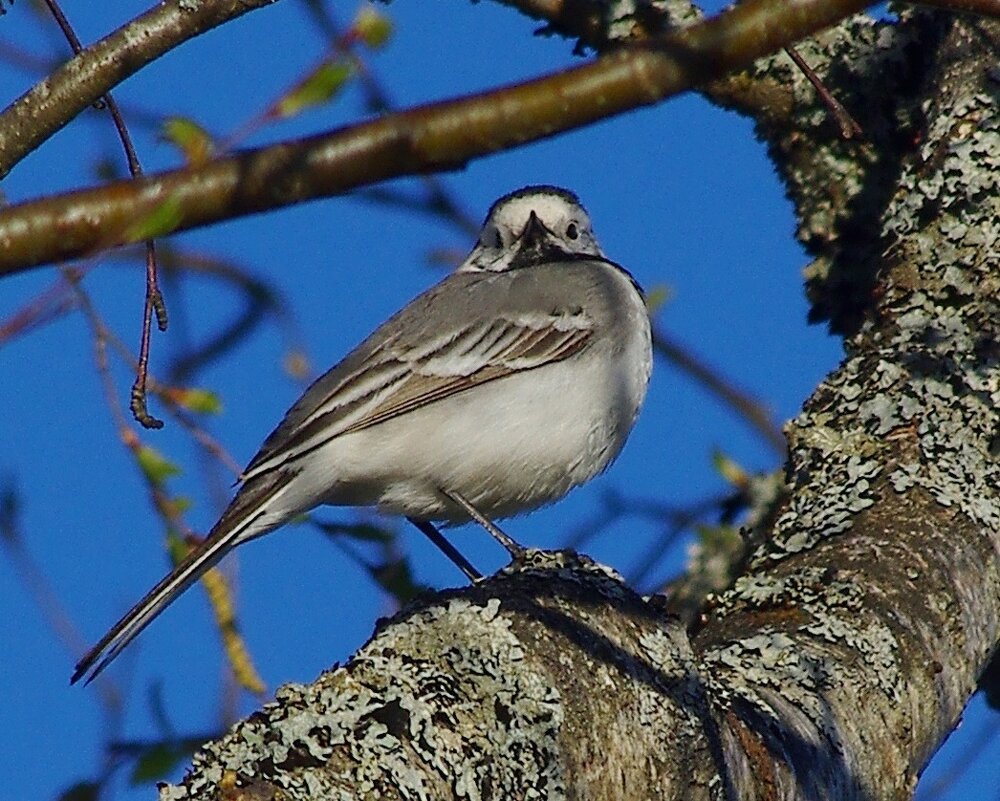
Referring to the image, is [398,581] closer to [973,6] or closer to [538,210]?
[973,6]

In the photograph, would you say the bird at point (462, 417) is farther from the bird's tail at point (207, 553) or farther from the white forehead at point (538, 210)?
the white forehead at point (538, 210)

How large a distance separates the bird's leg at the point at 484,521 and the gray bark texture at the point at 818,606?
2.23ft

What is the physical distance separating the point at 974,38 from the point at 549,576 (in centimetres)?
246

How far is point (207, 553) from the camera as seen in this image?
12.8ft

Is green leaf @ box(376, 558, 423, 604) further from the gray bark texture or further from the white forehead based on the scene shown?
the white forehead

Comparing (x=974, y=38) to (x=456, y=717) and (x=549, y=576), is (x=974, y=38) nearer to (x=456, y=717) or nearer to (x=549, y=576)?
(x=549, y=576)

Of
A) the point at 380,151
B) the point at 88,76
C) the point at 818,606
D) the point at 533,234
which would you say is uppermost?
the point at 533,234

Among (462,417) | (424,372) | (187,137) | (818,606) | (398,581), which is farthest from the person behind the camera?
(424,372)

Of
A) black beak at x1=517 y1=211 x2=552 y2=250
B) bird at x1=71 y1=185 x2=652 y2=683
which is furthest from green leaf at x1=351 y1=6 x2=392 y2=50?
black beak at x1=517 y1=211 x2=552 y2=250

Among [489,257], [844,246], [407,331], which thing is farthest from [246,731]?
[489,257]

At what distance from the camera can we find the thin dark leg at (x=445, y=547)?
513 centimetres

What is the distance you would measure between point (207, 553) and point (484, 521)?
105cm

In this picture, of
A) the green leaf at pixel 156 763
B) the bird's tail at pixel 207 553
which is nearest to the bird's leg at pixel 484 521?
the bird's tail at pixel 207 553

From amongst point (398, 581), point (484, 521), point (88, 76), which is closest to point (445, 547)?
point (484, 521)
